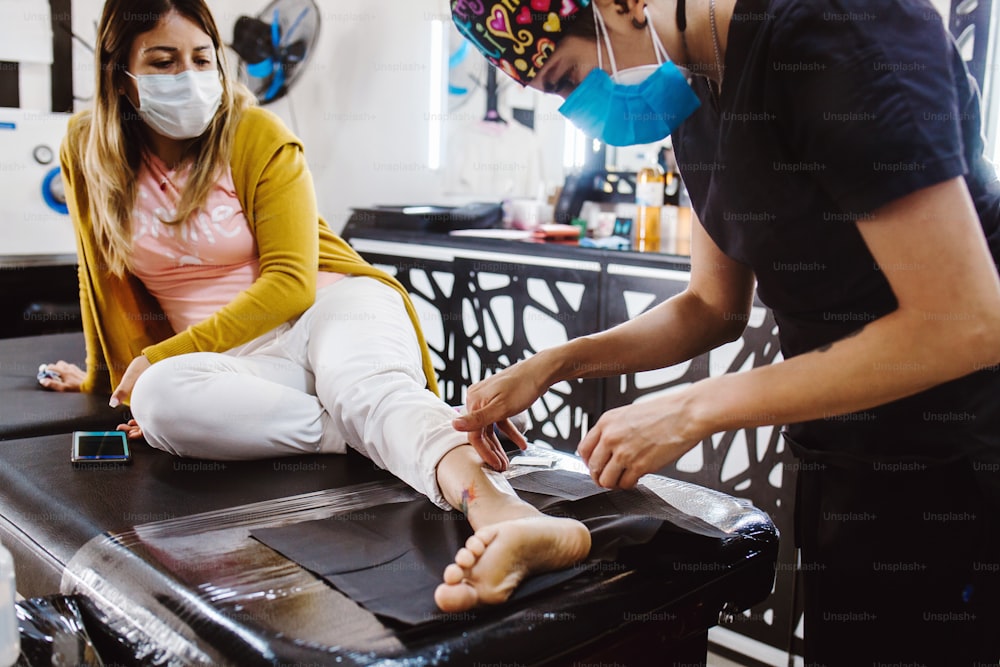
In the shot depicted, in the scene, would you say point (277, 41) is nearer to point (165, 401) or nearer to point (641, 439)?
point (165, 401)

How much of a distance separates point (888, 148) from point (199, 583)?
0.86 metres

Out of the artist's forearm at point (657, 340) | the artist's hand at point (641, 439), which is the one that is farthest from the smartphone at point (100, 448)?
the artist's hand at point (641, 439)

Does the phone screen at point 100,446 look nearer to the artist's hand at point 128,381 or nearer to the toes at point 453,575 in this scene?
the artist's hand at point 128,381

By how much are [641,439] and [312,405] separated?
810 millimetres

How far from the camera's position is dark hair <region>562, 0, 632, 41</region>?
1.00m

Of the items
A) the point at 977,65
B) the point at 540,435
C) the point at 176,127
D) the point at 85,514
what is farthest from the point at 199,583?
the point at 977,65

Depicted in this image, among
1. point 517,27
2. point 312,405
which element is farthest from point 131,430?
point 517,27

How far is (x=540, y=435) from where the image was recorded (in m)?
2.80

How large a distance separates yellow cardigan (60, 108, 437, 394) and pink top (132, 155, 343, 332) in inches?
1.5

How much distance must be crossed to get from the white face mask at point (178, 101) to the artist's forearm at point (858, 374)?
133 cm

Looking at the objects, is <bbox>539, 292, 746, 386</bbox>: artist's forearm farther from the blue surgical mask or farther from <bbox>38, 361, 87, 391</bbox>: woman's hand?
<bbox>38, 361, 87, 391</bbox>: woman's hand

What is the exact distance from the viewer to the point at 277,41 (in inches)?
129

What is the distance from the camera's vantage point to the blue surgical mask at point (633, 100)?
100 cm

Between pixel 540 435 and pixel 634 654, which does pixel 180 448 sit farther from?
pixel 540 435
